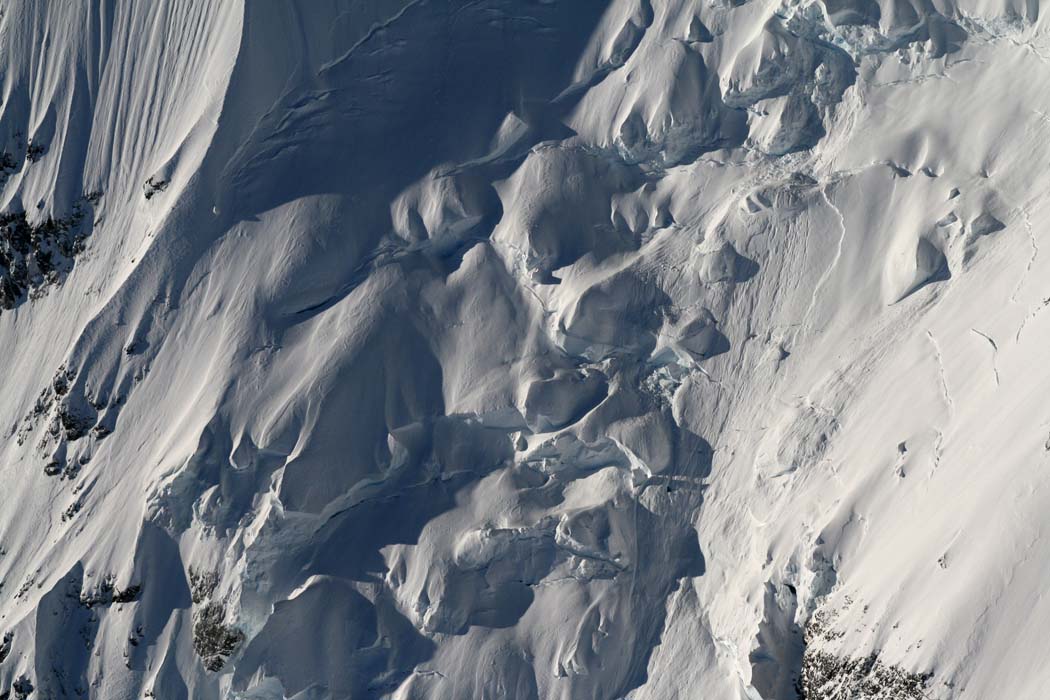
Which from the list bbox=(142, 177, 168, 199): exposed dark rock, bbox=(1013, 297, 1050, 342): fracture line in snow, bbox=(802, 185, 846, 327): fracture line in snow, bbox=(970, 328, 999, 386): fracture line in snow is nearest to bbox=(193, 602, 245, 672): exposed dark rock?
bbox=(142, 177, 168, 199): exposed dark rock

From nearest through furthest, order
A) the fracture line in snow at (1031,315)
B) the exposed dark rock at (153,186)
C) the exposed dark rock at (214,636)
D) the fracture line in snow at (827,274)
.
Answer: the fracture line in snow at (1031,315) → the fracture line in snow at (827,274) → the exposed dark rock at (214,636) → the exposed dark rock at (153,186)

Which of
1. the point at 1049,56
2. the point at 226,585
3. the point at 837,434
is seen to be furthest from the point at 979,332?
the point at 226,585

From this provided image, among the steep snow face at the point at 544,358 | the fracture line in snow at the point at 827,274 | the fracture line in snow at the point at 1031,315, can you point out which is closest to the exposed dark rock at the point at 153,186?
the steep snow face at the point at 544,358

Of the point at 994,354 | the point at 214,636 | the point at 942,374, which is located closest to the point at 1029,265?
the point at 994,354

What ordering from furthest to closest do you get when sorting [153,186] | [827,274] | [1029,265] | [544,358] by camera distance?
[153,186] → [544,358] → [827,274] → [1029,265]

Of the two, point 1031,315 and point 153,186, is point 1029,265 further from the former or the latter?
point 153,186

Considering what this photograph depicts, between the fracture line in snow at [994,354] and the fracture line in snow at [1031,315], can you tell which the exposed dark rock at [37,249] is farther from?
the fracture line in snow at [1031,315]

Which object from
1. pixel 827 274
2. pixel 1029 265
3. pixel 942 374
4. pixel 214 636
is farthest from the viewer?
pixel 214 636
